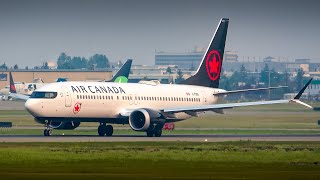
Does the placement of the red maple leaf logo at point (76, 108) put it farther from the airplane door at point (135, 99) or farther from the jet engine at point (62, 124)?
the airplane door at point (135, 99)

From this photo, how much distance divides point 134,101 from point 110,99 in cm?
349

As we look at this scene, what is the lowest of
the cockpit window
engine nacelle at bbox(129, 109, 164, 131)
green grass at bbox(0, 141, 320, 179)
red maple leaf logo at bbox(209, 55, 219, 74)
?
green grass at bbox(0, 141, 320, 179)

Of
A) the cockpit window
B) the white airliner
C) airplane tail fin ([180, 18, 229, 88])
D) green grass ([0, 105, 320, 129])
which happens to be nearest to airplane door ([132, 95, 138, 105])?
the white airliner

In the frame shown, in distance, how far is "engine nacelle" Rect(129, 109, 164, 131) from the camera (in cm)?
9348

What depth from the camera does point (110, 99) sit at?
94438 mm

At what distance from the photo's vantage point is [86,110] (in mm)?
92250

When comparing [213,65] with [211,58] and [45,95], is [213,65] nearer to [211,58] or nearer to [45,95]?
[211,58]

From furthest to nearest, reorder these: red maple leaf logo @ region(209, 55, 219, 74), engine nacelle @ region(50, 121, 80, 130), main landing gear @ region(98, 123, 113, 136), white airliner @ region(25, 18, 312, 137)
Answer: red maple leaf logo @ region(209, 55, 219, 74) < main landing gear @ region(98, 123, 113, 136) < engine nacelle @ region(50, 121, 80, 130) < white airliner @ region(25, 18, 312, 137)

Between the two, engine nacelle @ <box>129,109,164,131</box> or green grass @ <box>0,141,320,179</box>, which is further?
engine nacelle @ <box>129,109,164,131</box>

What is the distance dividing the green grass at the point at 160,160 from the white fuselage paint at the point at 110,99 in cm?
1352

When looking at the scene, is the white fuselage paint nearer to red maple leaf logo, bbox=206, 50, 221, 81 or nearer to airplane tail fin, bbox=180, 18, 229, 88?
airplane tail fin, bbox=180, 18, 229, 88

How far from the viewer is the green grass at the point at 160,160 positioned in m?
52.6

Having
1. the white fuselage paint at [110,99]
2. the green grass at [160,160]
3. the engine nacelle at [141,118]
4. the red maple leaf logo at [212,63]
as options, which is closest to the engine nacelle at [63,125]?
the white fuselage paint at [110,99]

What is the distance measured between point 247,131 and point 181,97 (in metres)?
9.86
